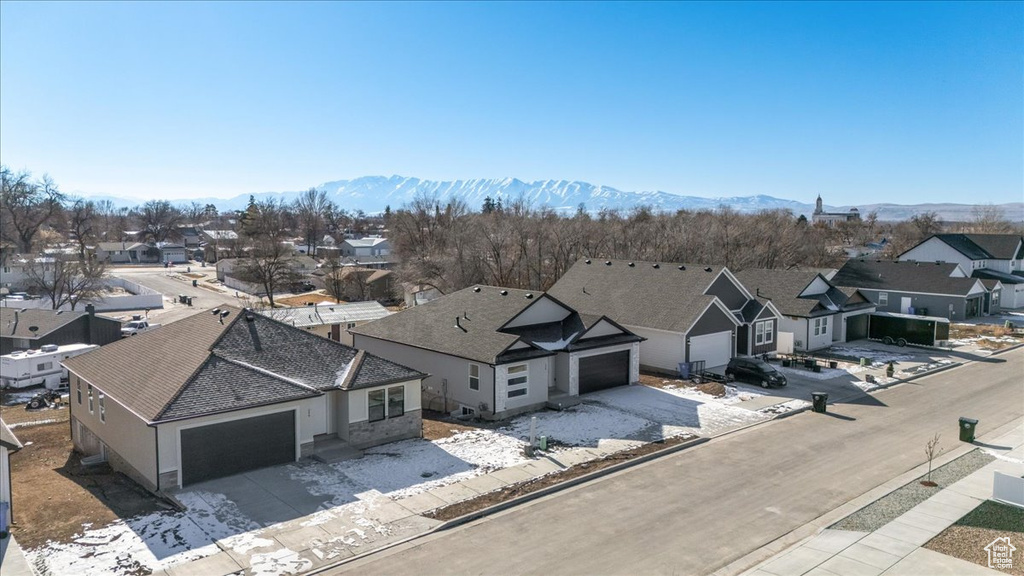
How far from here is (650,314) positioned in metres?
33.9

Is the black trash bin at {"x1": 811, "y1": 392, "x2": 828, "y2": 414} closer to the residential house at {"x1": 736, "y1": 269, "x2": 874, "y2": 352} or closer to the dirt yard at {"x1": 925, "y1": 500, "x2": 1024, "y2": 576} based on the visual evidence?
the dirt yard at {"x1": 925, "y1": 500, "x2": 1024, "y2": 576}

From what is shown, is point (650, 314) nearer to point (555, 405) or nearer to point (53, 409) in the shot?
point (555, 405)

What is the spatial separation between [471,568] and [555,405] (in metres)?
13.0

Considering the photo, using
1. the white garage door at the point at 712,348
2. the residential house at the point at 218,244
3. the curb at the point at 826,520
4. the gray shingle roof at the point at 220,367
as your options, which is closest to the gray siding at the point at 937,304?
the white garage door at the point at 712,348

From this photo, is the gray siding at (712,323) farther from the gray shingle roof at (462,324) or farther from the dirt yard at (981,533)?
the dirt yard at (981,533)

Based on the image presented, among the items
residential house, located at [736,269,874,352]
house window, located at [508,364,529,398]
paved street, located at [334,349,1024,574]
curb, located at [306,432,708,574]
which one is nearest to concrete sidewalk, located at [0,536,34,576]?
curb, located at [306,432,708,574]

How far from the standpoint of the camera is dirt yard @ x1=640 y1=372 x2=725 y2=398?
28.4m

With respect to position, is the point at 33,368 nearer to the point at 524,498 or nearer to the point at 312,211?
the point at 524,498

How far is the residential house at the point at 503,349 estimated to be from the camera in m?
25.0

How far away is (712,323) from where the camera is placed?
108ft

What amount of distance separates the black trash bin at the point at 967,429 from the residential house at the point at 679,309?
39.9 ft

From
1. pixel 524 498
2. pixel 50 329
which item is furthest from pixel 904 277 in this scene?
pixel 50 329

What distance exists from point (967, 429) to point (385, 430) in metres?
19.1

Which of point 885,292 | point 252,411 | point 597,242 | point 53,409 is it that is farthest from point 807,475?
point 597,242
